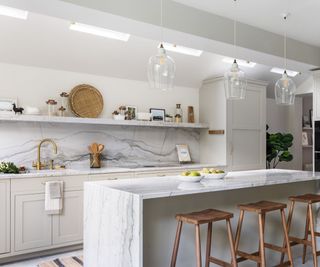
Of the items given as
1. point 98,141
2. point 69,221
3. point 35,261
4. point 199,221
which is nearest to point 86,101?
point 98,141

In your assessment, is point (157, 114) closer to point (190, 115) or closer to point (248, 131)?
point (190, 115)

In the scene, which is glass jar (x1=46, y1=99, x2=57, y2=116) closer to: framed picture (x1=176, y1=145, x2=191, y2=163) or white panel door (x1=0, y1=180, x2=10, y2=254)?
white panel door (x1=0, y1=180, x2=10, y2=254)

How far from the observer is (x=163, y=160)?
582cm

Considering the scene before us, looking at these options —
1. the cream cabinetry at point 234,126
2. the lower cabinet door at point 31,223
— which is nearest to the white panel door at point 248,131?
the cream cabinetry at point 234,126

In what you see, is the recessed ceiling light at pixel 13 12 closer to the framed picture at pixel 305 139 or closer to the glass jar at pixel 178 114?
the glass jar at pixel 178 114

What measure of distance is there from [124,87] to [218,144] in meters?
1.83

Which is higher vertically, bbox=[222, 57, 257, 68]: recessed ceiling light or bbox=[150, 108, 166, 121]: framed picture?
bbox=[222, 57, 257, 68]: recessed ceiling light

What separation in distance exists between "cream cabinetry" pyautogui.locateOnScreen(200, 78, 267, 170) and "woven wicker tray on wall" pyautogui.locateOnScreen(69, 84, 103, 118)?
196 cm

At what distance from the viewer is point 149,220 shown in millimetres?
2768

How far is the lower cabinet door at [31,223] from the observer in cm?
385

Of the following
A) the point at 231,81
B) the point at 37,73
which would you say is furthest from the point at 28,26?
the point at 231,81

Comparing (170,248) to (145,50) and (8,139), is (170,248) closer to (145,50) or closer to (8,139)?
(8,139)

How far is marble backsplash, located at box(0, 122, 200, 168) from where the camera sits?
175 inches

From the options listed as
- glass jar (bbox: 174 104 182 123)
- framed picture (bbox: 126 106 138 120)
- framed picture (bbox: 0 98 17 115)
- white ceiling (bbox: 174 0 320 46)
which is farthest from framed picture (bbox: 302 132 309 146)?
framed picture (bbox: 0 98 17 115)
